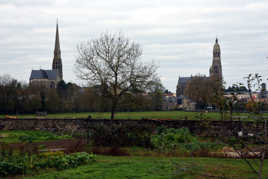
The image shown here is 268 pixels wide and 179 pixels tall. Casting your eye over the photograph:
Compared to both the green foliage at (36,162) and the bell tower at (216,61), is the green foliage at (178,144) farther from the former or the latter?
the bell tower at (216,61)

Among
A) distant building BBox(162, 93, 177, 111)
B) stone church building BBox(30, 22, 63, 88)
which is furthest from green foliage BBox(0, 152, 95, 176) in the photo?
stone church building BBox(30, 22, 63, 88)

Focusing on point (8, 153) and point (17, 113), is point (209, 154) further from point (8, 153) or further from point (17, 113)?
point (17, 113)

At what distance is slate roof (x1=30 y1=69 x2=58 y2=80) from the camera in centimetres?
15840

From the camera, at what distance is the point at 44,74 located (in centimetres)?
16025

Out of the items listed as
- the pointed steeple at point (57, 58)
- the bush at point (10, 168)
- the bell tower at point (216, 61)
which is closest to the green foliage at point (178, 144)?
the bush at point (10, 168)

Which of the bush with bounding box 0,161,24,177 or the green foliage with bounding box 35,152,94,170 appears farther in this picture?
the green foliage with bounding box 35,152,94,170

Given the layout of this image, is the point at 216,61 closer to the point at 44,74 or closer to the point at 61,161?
the point at 44,74

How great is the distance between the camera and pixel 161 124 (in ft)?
87.2

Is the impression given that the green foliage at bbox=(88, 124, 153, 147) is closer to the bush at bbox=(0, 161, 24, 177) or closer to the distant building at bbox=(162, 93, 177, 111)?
the bush at bbox=(0, 161, 24, 177)

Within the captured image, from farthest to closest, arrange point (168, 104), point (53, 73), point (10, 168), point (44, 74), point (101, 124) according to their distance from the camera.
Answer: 1. point (53, 73)
2. point (44, 74)
3. point (168, 104)
4. point (101, 124)
5. point (10, 168)

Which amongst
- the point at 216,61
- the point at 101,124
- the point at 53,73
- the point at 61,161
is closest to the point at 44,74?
the point at 53,73

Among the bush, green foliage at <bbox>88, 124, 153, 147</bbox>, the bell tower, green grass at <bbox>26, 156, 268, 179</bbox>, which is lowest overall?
green grass at <bbox>26, 156, 268, 179</bbox>

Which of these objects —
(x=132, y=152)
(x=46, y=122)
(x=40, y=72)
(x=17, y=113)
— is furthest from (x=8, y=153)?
(x=40, y=72)

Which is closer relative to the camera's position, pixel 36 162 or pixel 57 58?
pixel 36 162
